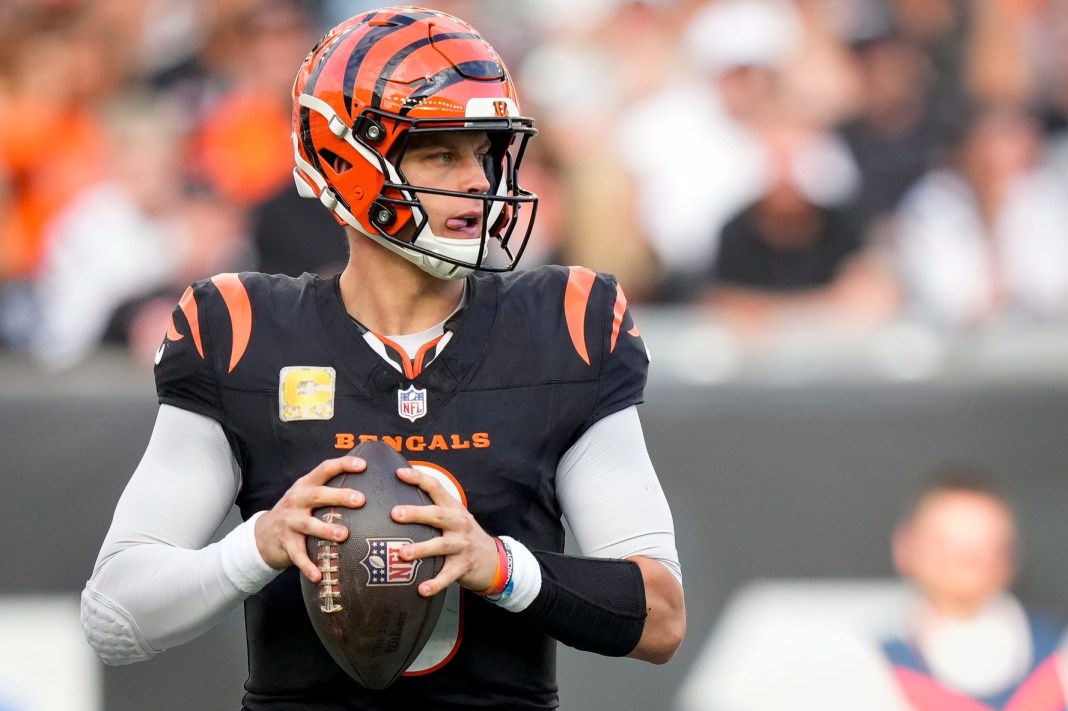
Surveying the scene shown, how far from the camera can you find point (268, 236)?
483cm

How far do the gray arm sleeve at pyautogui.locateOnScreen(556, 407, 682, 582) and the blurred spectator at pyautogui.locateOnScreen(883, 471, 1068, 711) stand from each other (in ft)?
6.76

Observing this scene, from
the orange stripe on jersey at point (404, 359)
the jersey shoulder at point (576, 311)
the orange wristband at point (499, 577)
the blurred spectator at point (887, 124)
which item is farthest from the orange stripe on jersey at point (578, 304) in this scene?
the blurred spectator at point (887, 124)

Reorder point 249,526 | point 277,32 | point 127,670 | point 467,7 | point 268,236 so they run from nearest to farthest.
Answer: point 249,526, point 127,670, point 268,236, point 277,32, point 467,7

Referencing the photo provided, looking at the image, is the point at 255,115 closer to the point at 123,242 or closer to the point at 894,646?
the point at 123,242

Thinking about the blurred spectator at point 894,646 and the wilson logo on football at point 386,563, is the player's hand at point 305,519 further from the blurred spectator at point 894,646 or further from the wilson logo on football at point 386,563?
the blurred spectator at point 894,646

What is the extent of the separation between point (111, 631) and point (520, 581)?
0.59 m

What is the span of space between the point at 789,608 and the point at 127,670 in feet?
5.78

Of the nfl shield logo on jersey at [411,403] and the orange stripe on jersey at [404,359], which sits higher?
the orange stripe on jersey at [404,359]

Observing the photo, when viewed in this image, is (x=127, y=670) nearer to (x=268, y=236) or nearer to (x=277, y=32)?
(x=268, y=236)

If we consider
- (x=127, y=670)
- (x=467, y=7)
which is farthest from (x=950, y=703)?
(x=467, y=7)

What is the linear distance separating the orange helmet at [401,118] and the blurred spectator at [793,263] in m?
2.71

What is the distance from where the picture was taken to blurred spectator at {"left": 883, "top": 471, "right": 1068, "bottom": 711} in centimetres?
386

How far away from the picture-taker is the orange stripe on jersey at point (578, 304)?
2084mm

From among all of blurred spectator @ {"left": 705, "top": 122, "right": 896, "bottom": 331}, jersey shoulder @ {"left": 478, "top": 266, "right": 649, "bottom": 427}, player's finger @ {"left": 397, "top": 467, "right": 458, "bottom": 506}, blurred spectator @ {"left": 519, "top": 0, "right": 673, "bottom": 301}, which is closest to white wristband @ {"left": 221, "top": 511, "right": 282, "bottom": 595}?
player's finger @ {"left": 397, "top": 467, "right": 458, "bottom": 506}
